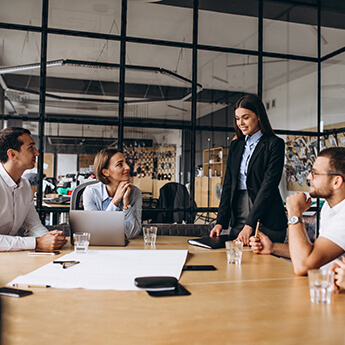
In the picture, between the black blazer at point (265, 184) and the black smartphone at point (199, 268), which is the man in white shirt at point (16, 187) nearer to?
the black smartphone at point (199, 268)

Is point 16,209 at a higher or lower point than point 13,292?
higher

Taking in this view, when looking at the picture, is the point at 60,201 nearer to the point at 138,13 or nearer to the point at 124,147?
the point at 124,147

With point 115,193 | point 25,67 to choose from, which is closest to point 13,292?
point 115,193

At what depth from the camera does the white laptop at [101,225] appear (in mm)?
2086

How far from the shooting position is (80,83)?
3.48m

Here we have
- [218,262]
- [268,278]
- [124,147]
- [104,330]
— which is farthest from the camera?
[124,147]

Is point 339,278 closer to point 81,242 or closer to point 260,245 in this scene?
point 260,245

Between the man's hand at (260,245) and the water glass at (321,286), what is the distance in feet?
2.53

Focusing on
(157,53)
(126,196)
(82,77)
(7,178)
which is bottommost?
(126,196)

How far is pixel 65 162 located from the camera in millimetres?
3389

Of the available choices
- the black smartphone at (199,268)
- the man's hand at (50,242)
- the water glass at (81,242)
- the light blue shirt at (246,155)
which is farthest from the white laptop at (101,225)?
the light blue shirt at (246,155)

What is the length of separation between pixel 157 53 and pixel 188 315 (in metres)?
3.08

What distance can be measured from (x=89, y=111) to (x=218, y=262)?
2.23 metres

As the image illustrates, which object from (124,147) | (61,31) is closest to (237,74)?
(124,147)
